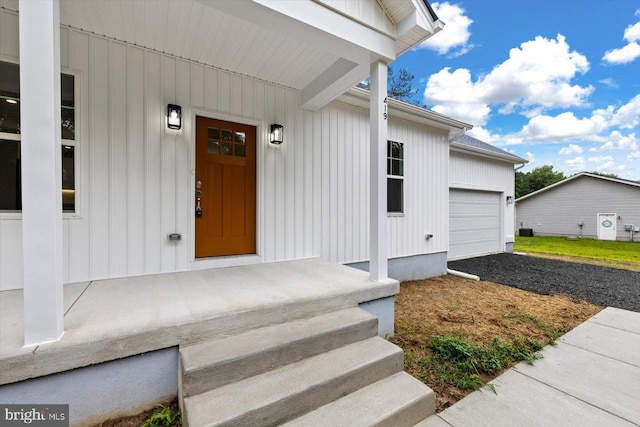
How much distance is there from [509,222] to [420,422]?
9.73m

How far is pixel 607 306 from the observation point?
4.09 metres

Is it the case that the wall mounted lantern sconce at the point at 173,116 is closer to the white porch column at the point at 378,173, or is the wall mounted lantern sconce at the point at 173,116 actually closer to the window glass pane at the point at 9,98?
the window glass pane at the point at 9,98

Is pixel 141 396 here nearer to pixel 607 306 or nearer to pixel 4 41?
pixel 4 41

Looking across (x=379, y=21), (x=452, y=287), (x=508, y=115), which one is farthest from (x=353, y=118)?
(x=508, y=115)

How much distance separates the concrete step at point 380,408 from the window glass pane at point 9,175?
10.7 feet

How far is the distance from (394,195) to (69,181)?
16.2 feet

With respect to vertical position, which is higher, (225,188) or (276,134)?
(276,134)

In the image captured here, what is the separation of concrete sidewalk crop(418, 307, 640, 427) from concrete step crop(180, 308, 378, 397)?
0.80 m

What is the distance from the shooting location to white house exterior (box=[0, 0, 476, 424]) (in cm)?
158

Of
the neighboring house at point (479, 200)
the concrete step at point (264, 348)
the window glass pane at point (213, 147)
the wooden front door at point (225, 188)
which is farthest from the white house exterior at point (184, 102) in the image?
the neighboring house at point (479, 200)

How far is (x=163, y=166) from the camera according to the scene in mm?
3188

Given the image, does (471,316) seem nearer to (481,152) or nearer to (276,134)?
(276,134)

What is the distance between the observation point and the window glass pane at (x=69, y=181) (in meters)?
2.78

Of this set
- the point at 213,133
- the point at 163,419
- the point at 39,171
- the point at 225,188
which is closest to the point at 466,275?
the point at 225,188
